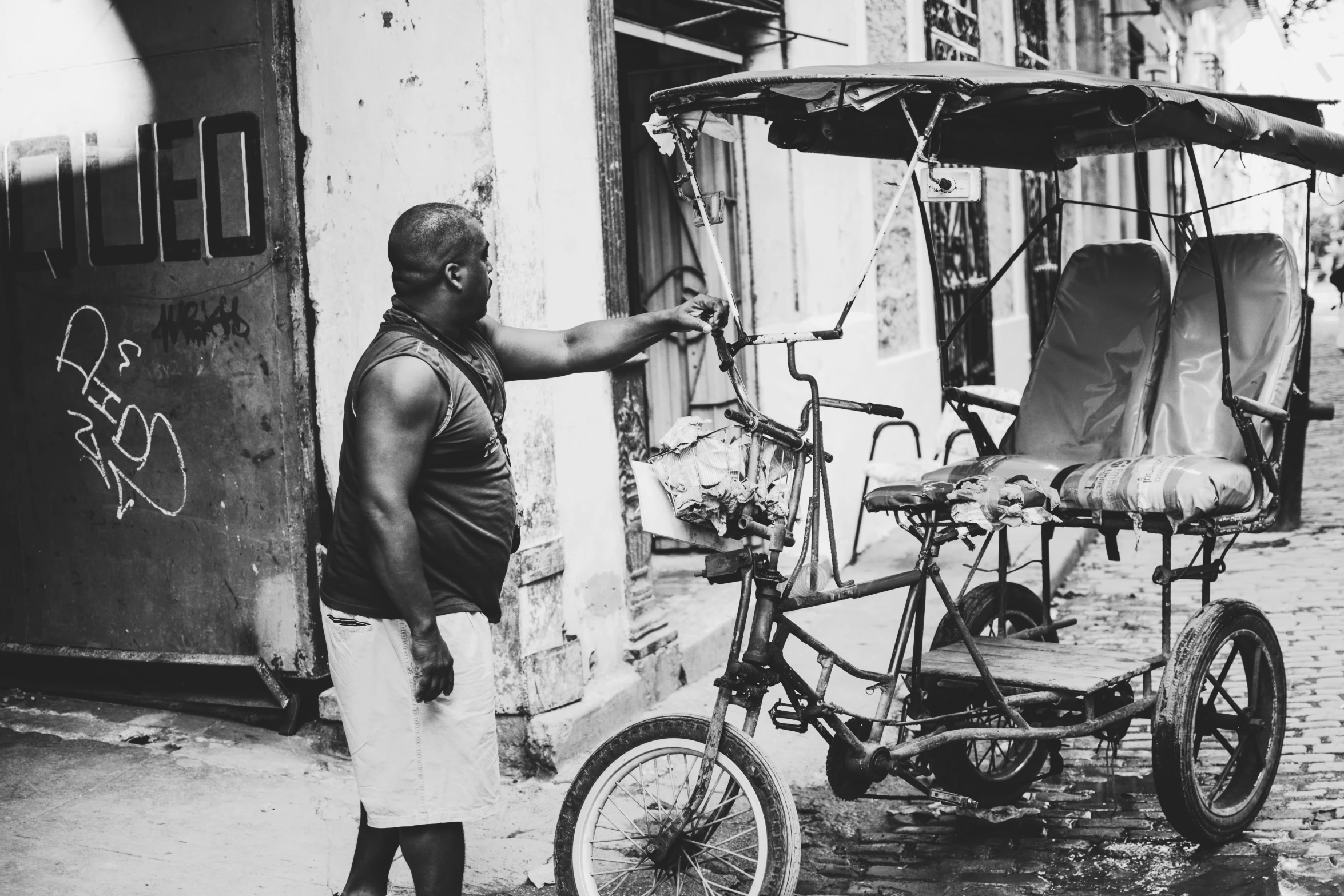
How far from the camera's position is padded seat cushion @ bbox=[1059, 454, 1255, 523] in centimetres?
423

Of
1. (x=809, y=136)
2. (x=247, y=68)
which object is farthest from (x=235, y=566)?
(x=809, y=136)

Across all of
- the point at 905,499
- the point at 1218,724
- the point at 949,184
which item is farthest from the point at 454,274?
the point at 1218,724

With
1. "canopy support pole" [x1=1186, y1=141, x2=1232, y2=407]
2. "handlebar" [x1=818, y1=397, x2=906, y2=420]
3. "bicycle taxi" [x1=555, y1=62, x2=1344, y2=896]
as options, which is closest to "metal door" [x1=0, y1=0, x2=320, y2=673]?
"bicycle taxi" [x1=555, y1=62, x2=1344, y2=896]

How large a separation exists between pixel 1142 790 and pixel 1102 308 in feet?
6.37

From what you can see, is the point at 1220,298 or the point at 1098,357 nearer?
the point at 1220,298

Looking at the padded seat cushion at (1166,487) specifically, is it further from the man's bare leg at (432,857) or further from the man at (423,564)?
the man's bare leg at (432,857)

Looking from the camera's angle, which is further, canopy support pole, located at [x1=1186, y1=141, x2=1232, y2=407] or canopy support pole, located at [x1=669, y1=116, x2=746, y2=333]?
canopy support pole, located at [x1=1186, y1=141, x2=1232, y2=407]

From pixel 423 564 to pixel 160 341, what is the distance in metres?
2.45

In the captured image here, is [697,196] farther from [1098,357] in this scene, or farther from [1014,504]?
[1098,357]

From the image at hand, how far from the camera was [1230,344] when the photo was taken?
507cm

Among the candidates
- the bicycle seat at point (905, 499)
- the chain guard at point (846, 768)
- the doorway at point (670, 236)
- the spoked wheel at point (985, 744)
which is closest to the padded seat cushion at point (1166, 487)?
the spoked wheel at point (985, 744)

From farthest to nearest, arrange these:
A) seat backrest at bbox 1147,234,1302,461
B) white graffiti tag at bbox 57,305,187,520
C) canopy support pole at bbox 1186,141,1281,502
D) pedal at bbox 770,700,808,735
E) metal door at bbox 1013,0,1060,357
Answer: metal door at bbox 1013,0,1060,357, white graffiti tag at bbox 57,305,187,520, seat backrest at bbox 1147,234,1302,461, canopy support pole at bbox 1186,141,1281,502, pedal at bbox 770,700,808,735

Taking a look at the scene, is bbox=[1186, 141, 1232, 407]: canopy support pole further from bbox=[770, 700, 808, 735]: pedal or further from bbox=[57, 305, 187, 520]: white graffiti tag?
bbox=[57, 305, 187, 520]: white graffiti tag

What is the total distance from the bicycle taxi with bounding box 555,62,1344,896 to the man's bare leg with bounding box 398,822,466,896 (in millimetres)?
339
